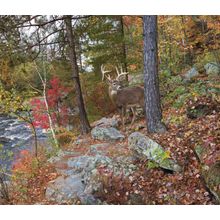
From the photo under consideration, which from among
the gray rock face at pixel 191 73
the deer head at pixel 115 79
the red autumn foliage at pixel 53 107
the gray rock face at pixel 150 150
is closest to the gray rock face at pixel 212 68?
the gray rock face at pixel 191 73

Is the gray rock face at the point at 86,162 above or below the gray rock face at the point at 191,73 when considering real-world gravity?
below

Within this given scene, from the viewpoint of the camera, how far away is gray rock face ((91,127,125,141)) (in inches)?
182

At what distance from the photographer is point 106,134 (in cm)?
471

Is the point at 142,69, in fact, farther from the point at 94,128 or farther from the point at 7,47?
the point at 7,47

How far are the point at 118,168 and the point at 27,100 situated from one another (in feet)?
4.43

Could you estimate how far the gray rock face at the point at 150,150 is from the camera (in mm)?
4113

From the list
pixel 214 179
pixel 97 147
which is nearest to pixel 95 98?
pixel 97 147

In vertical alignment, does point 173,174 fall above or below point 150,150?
below

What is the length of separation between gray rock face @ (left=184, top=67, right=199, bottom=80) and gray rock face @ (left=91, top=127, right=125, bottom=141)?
1.02m

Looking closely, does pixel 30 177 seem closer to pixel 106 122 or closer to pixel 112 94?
pixel 106 122

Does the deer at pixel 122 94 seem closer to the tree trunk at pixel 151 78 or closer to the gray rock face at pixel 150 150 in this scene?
the tree trunk at pixel 151 78

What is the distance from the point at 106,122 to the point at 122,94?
0.41m

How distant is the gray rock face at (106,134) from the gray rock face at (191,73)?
40.3 inches

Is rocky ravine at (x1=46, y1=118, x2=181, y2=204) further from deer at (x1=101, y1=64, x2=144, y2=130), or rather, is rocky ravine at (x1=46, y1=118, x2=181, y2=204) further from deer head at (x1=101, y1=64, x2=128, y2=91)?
deer head at (x1=101, y1=64, x2=128, y2=91)
